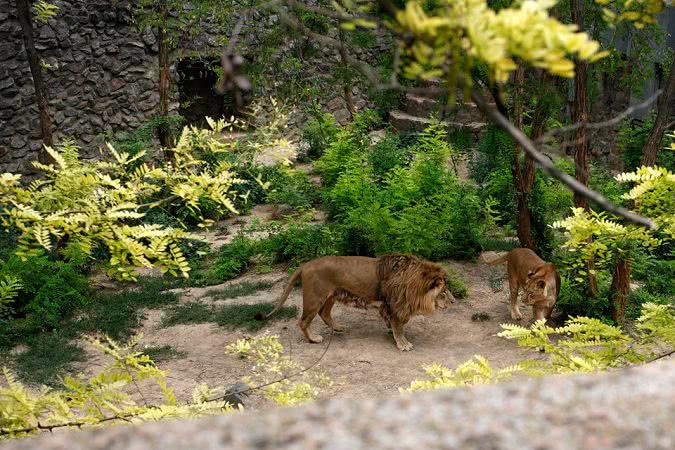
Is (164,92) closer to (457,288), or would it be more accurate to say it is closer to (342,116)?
(342,116)

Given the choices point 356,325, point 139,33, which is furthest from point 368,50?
point 356,325

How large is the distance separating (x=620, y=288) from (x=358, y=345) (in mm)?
2663

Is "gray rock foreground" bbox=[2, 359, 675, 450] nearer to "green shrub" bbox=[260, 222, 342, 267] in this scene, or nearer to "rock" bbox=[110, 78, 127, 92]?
"green shrub" bbox=[260, 222, 342, 267]

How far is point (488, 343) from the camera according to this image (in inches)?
300

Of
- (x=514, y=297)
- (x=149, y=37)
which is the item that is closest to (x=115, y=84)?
(x=149, y=37)

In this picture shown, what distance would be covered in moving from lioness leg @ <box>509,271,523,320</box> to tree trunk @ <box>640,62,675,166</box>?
1857 mm

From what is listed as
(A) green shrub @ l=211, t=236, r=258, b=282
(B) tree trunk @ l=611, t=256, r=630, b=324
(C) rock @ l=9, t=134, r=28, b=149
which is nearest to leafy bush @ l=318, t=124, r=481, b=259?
(A) green shrub @ l=211, t=236, r=258, b=282

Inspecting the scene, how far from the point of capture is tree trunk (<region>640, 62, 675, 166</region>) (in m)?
6.41

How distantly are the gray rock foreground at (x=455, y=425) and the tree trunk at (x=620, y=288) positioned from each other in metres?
6.35

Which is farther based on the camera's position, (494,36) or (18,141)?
(18,141)

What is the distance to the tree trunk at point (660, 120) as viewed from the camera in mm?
6406

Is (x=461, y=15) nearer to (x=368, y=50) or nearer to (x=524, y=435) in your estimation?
(x=524, y=435)

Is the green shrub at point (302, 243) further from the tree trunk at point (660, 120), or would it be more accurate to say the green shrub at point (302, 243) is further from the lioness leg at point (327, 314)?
the tree trunk at point (660, 120)

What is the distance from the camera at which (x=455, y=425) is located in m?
1.25
